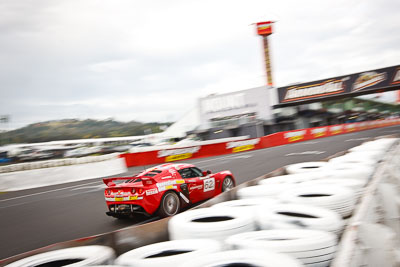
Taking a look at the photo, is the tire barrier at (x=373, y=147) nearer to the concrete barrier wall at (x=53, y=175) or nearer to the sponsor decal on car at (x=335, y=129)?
the concrete barrier wall at (x=53, y=175)

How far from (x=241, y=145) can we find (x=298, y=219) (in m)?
22.8

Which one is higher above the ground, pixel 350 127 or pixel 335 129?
pixel 335 129

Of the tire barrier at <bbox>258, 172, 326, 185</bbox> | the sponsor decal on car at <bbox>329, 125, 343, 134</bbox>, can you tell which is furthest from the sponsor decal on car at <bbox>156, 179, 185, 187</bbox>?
the sponsor decal on car at <bbox>329, 125, 343, 134</bbox>

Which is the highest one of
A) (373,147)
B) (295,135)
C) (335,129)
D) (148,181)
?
(148,181)

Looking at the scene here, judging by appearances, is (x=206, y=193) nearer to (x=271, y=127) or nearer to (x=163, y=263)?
(x=163, y=263)

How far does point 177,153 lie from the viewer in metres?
22.3

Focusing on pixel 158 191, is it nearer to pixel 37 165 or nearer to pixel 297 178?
pixel 297 178

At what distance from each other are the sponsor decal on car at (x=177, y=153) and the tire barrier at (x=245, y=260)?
19060mm

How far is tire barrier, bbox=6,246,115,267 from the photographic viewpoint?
2.62 metres

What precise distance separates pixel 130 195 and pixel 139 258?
371cm

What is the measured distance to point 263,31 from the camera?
5672 centimetres

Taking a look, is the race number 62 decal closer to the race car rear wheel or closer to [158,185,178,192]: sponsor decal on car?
the race car rear wheel

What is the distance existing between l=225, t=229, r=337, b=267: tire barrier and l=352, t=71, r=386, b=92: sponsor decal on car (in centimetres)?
3750

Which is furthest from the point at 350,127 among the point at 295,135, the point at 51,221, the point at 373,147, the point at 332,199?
the point at 332,199
